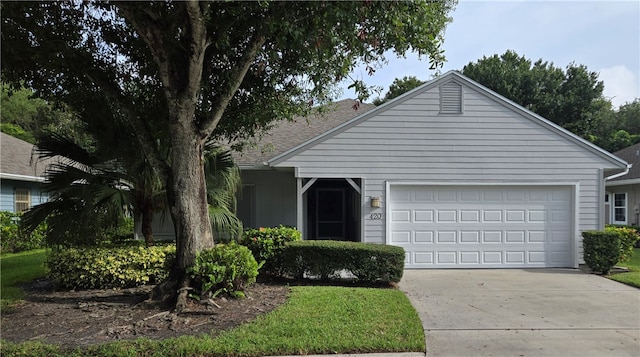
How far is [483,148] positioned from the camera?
10.7m

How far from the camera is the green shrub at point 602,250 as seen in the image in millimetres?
9742

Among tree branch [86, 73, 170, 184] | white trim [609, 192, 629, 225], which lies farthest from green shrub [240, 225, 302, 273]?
white trim [609, 192, 629, 225]

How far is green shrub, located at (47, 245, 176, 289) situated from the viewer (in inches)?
306

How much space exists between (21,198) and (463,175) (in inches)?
651

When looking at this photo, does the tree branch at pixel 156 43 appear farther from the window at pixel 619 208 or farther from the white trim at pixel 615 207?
the window at pixel 619 208

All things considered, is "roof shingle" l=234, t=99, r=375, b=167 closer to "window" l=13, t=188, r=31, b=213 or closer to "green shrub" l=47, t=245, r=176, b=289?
"green shrub" l=47, t=245, r=176, b=289

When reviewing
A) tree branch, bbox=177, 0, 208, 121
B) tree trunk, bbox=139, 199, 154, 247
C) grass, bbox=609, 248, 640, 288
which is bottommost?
grass, bbox=609, 248, 640, 288

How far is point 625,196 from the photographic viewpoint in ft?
61.6

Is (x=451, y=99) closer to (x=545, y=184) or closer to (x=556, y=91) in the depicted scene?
(x=545, y=184)

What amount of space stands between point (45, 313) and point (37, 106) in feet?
114

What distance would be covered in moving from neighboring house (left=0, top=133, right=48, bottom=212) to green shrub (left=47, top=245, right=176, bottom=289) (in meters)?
7.75

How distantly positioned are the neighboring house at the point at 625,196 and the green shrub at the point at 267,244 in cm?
1543

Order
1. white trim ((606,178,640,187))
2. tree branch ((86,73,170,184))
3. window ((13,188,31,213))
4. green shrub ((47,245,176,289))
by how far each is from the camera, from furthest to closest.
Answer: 1. white trim ((606,178,640,187))
2. window ((13,188,31,213))
3. green shrub ((47,245,176,289))
4. tree branch ((86,73,170,184))

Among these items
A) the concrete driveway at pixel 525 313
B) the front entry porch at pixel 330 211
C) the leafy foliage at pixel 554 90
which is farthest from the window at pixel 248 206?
the leafy foliage at pixel 554 90
